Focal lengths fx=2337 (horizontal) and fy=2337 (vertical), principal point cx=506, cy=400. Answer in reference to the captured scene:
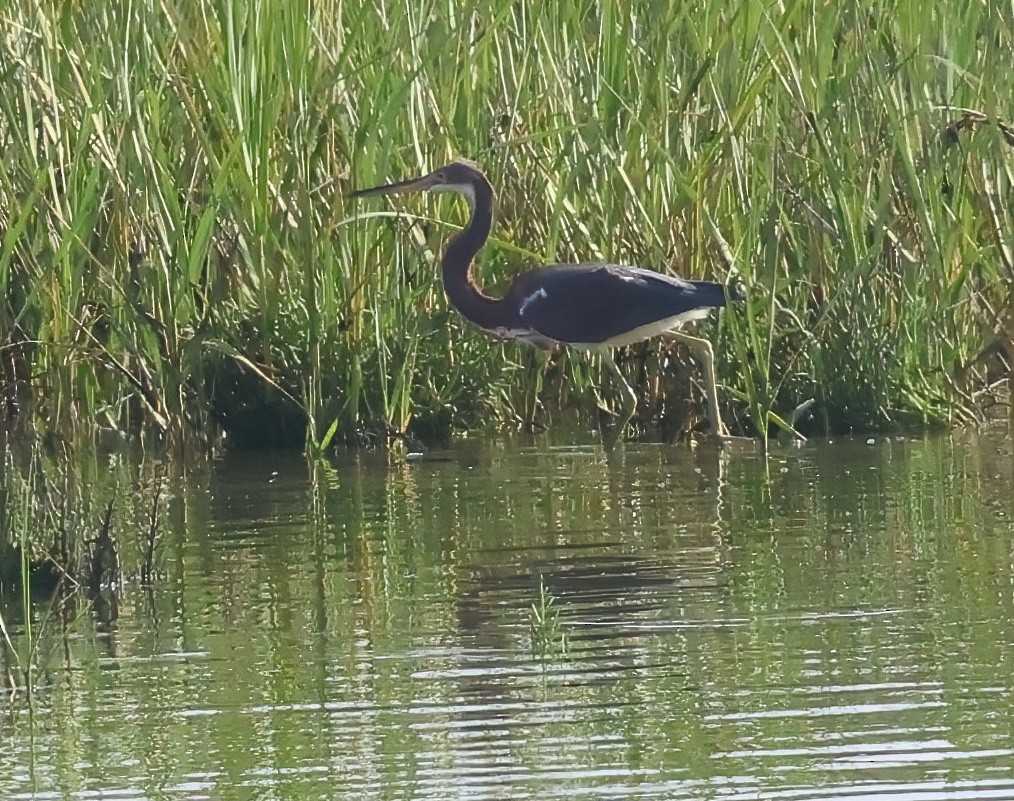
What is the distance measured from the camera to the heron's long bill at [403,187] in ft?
26.3

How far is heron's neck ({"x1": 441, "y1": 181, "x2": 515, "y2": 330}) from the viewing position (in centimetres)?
849

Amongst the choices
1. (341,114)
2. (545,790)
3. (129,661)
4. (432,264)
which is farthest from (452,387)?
(545,790)

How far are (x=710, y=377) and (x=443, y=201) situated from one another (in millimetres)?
1231

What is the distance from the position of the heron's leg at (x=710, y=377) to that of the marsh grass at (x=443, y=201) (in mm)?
146

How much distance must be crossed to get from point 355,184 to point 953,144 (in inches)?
82.5

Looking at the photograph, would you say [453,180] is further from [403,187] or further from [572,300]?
[572,300]

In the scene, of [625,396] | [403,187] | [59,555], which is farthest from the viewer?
[625,396]

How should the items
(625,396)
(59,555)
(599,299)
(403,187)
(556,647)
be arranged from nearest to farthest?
(556,647)
(59,555)
(403,187)
(599,299)
(625,396)

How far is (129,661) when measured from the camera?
4.82 m

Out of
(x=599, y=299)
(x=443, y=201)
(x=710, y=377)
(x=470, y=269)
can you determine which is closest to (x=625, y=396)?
(x=710, y=377)

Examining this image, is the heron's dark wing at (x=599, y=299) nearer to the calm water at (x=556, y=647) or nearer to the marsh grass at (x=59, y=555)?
the calm water at (x=556, y=647)

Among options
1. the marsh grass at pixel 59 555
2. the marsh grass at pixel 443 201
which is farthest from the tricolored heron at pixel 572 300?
the marsh grass at pixel 59 555

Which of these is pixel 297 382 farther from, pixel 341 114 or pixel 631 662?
pixel 631 662

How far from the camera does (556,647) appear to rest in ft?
15.5
